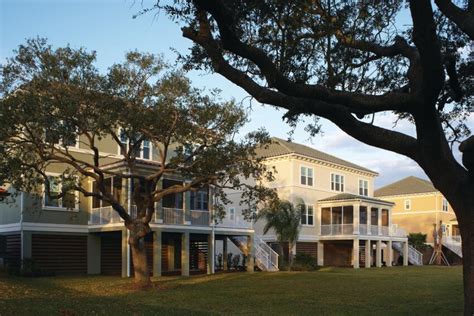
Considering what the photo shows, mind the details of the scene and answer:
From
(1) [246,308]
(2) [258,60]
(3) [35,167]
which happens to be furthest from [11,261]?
(2) [258,60]

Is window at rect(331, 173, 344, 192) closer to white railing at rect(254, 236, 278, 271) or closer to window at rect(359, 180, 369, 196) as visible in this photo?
window at rect(359, 180, 369, 196)

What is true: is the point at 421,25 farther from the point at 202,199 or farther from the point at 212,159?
the point at 202,199

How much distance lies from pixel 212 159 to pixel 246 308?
7729mm

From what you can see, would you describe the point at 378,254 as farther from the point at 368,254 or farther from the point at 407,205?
the point at 407,205

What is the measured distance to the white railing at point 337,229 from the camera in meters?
44.6

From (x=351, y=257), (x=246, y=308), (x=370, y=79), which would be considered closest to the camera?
(x=370, y=79)

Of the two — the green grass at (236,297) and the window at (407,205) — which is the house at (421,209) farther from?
the green grass at (236,297)

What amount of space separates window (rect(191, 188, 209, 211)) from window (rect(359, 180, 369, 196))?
20.4m

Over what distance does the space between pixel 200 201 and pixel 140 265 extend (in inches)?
474

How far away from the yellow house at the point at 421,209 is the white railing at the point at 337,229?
1684cm

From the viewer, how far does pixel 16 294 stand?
60.0 feet

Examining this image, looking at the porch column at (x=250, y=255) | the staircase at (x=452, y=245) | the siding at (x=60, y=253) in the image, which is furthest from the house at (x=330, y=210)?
the siding at (x=60, y=253)

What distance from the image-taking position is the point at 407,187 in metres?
65.7

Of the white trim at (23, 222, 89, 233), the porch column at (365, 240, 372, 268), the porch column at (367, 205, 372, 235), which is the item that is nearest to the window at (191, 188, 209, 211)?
the white trim at (23, 222, 89, 233)
